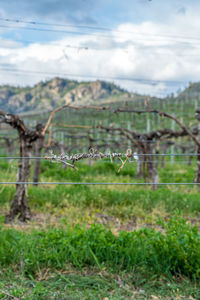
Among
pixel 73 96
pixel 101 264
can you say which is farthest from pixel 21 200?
pixel 73 96

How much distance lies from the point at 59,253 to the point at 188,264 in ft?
4.92

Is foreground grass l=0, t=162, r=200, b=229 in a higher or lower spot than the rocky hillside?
lower

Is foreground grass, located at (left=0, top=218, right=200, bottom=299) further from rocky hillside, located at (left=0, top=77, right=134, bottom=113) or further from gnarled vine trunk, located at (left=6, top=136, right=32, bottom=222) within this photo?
rocky hillside, located at (left=0, top=77, right=134, bottom=113)

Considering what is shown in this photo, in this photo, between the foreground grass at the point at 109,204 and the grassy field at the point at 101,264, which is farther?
the foreground grass at the point at 109,204

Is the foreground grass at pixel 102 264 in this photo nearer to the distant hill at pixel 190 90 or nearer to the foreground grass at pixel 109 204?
the foreground grass at pixel 109 204

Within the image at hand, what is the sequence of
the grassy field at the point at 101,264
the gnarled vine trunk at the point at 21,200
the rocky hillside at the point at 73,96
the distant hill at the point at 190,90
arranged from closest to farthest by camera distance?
the grassy field at the point at 101,264 < the gnarled vine trunk at the point at 21,200 < the distant hill at the point at 190,90 < the rocky hillside at the point at 73,96

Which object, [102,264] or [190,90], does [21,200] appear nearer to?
[102,264]

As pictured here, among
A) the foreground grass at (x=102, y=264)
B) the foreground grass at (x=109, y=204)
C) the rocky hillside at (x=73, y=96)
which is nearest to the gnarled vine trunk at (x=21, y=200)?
the foreground grass at (x=109, y=204)

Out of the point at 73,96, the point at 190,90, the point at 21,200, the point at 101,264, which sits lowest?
the point at 101,264

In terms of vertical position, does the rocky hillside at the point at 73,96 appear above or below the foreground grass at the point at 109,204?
above

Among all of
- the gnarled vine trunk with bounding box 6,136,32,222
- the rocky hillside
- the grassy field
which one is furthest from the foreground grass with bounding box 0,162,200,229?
the rocky hillside

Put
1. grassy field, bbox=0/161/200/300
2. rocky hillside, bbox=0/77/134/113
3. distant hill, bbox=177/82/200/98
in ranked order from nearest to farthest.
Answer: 1. grassy field, bbox=0/161/200/300
2. distant hill, bbox=177/82/200/98
3. rocky hillside, bbox=0/77/134/113

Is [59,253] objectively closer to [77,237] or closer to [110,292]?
[77,237]

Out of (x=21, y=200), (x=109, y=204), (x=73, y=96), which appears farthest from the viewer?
(x=73, y=96)
